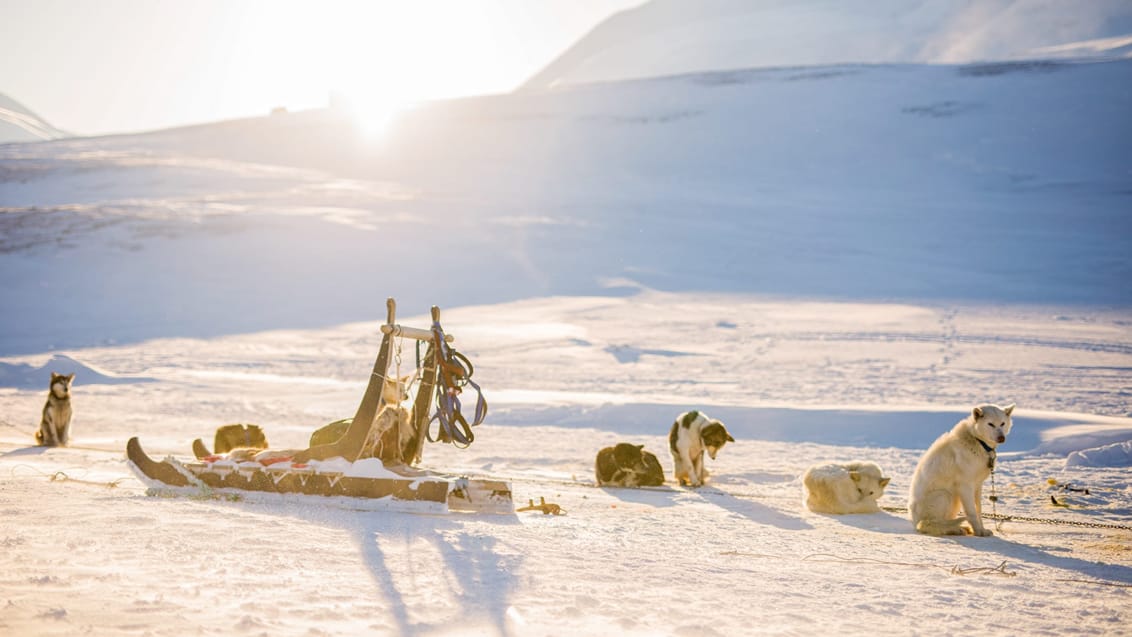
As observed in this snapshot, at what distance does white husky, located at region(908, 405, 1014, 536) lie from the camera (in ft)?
23.5

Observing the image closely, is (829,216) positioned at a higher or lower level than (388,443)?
higher

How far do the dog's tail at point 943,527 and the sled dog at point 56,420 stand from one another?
27.6 feet

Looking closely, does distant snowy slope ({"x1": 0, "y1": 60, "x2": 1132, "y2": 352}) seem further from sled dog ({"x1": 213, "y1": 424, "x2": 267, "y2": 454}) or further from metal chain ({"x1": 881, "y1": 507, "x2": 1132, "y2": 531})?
metal chain ({"x1": 881, "y1": 507, "x2": 1132, "y2": 531})

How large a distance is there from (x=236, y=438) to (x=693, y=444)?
4.42 meters

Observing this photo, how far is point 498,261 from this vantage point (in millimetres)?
27859

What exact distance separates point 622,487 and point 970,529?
3149mm

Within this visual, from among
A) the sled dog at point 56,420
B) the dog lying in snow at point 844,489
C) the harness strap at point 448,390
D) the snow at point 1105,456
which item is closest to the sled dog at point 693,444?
the dog lying in snow at point 844,489

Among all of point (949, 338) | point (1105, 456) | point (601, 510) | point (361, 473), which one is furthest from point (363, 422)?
point (949, 338)

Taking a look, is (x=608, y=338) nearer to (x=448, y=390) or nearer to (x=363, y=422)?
(x=448, y=390)

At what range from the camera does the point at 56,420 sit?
10.2m

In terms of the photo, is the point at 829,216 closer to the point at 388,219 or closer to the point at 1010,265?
the point at 1010,265

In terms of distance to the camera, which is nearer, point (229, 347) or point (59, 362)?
point (59, 362)

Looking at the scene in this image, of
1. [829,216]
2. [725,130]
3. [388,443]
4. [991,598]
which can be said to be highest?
[725,130]

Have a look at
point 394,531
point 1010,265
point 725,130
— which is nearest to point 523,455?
point 394,531
